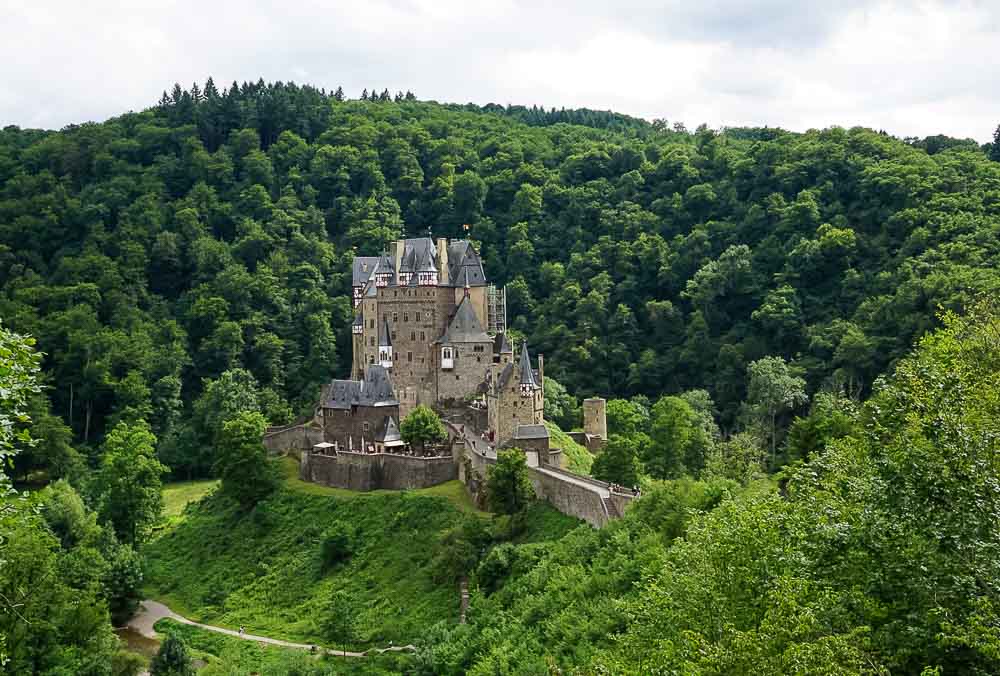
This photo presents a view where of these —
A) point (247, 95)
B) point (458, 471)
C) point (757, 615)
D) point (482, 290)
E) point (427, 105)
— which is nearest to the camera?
point (757, 615)

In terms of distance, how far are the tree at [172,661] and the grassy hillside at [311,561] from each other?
7.33m

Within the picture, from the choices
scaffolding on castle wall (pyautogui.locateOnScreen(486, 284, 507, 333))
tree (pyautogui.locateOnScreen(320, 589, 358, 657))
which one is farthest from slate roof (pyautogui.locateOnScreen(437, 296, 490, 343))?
tree (pyautogui.locateOnScreen(320, 589, 358, 657))

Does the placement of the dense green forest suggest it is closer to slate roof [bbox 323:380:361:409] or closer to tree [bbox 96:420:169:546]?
tree [bbox 96:420:169:546]

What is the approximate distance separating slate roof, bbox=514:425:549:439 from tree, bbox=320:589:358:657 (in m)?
11.9

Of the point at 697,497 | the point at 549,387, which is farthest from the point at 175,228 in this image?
the point at 697,497

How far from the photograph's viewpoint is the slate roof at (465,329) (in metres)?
64.2

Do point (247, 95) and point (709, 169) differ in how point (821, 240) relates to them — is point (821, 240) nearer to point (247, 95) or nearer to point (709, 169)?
point (709, 169)

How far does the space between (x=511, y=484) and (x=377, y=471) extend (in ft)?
40.8

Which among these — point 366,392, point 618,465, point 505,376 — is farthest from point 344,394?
point 618,465

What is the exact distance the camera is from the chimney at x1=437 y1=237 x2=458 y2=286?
6681 centimetres

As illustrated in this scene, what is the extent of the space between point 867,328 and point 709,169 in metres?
42.6

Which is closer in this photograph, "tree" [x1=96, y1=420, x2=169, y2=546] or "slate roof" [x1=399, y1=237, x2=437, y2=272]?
"tree" [x1=96, y1=420, x2=169, y2=546]

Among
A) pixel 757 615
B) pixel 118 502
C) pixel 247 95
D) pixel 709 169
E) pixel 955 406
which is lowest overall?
pixel 118 502

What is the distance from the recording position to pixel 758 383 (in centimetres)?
7719
